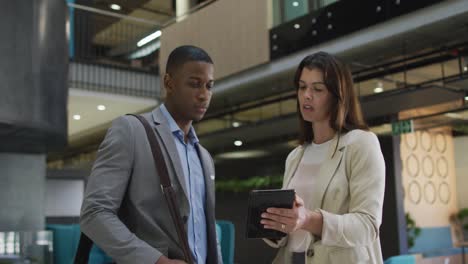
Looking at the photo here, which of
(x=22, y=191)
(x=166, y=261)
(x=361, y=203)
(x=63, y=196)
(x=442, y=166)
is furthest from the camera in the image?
(x=63, y=196)

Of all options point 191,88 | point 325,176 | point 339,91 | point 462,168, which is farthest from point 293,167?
point 462,168

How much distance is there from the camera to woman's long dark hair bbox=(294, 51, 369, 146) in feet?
5.37

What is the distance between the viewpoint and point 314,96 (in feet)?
5.46

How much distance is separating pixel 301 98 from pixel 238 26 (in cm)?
604

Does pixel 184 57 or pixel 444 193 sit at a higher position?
pixel 184 57

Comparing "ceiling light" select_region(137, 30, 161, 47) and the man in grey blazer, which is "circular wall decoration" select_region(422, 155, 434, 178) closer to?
"ceiling light" select_region(137, 30, 161, 47)

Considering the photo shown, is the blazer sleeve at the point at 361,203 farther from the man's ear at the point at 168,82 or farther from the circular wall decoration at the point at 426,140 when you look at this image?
the circular wall decoration at the point at 426,140

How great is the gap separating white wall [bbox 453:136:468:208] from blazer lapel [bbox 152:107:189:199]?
15.9 ft

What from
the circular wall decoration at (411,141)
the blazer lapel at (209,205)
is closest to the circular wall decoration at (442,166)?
the circular wall decoration at (411,141)

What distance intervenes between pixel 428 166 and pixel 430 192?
33cm

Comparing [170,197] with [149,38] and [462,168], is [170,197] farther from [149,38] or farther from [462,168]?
[149,38]

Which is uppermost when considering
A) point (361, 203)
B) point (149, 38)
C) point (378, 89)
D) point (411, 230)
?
point (149, 38)

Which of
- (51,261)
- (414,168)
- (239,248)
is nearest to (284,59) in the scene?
(414,168)

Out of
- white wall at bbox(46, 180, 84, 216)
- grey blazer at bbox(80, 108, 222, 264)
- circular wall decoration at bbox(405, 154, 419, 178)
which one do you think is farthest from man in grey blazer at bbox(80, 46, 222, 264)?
white wall at bbox(46, 180, 84, 216)
